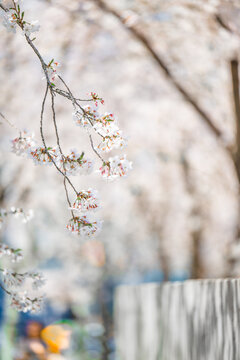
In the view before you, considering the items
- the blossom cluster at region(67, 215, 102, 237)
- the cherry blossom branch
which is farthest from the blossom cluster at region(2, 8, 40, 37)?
the blossom cluster at region(67, 215, 102, 237)

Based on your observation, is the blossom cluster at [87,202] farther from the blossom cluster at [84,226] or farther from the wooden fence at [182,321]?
the wooden fence at [182,321]

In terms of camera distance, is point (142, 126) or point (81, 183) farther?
point (81, 183)

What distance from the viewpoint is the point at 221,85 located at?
8172mm

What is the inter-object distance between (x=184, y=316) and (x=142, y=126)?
648 cm

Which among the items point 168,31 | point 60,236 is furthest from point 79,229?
point 60,236

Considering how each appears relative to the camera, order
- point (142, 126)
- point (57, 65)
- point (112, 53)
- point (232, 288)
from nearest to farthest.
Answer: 1. point (57, 65)
2. point (232, 288)
3. point (112, 53)
4. point (142, 126)

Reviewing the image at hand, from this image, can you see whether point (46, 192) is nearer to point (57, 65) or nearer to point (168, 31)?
point (168, 31)

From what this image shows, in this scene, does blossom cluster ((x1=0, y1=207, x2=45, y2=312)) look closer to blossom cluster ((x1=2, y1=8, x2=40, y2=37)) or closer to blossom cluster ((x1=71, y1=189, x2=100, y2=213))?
blossom cluster ((x1=71, y1=189, x2=100, y2=213))

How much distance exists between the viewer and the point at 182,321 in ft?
13.3

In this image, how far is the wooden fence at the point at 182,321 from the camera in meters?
3.02

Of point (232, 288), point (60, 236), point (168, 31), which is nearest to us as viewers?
point (232, 288)

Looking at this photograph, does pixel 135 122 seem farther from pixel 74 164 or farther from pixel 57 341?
pixel 74 164

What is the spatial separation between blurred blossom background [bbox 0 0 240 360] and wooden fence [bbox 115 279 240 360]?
3.88 ft

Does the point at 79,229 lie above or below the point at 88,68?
below
